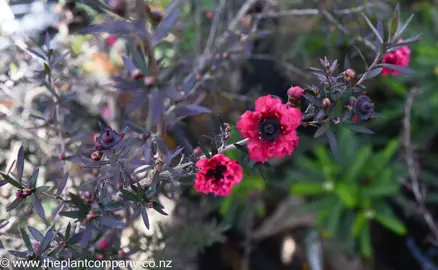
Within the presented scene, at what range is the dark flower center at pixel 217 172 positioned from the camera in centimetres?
65

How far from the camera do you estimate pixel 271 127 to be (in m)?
0.60

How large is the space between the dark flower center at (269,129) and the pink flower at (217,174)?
0.08m

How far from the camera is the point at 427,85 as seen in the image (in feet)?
6.50

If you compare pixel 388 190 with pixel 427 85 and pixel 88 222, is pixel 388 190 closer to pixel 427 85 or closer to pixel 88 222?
pixel 427 85

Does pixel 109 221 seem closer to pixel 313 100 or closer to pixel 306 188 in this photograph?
pixel 313 100

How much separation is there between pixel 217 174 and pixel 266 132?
12 centimetres

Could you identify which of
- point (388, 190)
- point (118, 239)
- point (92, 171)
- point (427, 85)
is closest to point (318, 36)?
point (427, 85)

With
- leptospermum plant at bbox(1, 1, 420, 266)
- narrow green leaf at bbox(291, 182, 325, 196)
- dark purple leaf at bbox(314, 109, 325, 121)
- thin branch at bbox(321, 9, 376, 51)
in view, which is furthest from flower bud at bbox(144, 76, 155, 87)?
narrow green leaf at bbox(291, 182, 325, 196)

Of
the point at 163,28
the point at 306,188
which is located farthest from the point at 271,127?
the point at 306,188

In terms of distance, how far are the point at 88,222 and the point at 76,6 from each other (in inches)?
36.6

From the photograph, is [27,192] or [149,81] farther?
[27,192]

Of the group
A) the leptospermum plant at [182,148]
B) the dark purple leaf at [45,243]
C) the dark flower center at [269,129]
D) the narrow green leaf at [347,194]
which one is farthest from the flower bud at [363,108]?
the narrow green leaf at [347,194]

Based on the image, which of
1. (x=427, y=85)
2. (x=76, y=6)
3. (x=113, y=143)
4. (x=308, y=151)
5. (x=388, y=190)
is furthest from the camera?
(x=308, y=151)

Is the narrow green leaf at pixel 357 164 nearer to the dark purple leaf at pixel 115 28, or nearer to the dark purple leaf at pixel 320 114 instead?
the dark purple leaf at pixel 320 114
